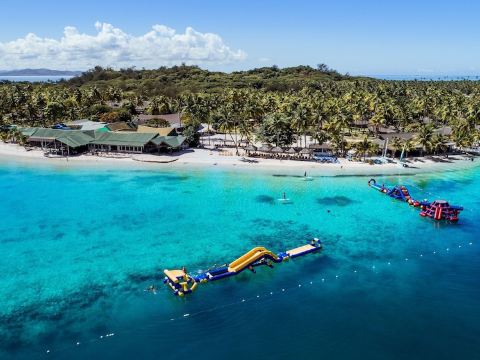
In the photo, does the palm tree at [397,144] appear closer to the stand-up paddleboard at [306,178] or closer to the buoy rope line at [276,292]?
the stand-up paddleboard at [306,178]

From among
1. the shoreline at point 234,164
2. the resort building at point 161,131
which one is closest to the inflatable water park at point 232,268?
the shoreline at point 234,164

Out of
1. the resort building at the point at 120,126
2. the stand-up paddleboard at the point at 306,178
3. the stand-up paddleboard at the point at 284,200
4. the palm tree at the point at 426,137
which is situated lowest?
the stand-up paddleboard at the point at 284,200

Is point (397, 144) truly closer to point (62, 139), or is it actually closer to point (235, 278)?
point (235, 278)

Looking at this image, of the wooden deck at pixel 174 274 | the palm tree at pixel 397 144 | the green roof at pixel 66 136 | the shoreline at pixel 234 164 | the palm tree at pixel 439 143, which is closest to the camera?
the wooden deck at pixel 174 274

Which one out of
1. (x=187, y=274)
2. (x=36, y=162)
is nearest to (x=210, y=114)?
(x=36, y=162)

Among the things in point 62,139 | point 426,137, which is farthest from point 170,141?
point 426,137

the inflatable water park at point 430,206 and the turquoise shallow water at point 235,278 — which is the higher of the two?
the inflatable water park at point 430,206
